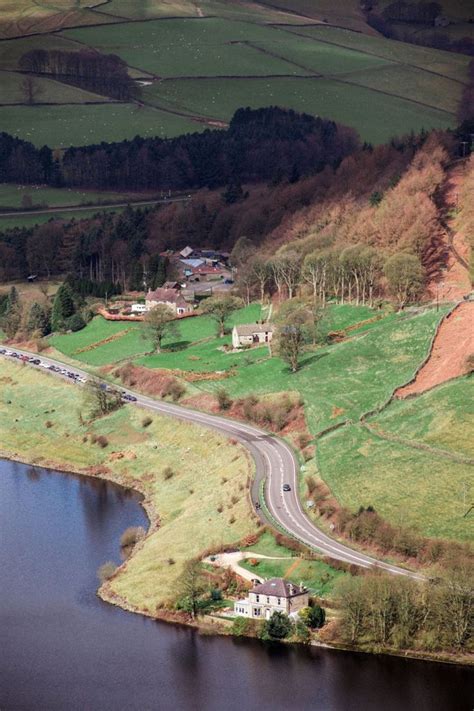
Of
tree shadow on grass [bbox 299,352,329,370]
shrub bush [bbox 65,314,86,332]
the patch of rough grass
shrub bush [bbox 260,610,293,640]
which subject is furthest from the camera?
shrub bush [bbox 65,314,86,332]

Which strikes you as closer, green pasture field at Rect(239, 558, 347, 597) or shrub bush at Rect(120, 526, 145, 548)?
green pasture field at Rect(239, 558, 347, 597)

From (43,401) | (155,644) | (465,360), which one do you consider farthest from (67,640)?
(43,401)

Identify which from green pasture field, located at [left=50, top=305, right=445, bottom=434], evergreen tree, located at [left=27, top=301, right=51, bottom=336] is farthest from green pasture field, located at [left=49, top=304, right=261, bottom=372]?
evergreen tree, located at [left=27, top=301, right=51, bottom=336]

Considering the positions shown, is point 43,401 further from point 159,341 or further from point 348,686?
point 348,686

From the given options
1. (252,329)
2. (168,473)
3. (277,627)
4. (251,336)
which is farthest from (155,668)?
(252,329)

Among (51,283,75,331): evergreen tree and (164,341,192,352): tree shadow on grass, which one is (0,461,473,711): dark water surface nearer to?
(164,341,192,352): tree shadow on grass

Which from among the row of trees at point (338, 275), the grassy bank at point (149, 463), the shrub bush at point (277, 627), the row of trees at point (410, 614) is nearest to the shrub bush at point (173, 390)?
the grassy bank at point (149, 463)
